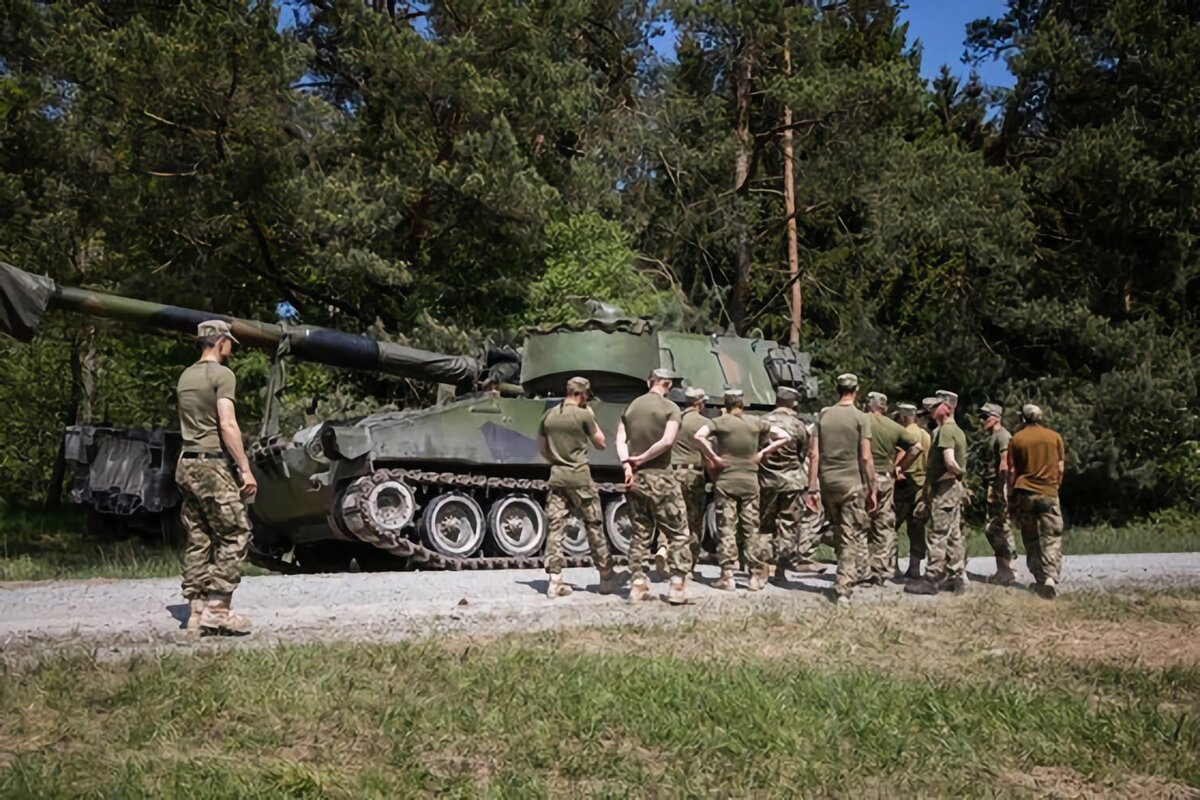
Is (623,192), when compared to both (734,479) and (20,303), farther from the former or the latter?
(734,479)

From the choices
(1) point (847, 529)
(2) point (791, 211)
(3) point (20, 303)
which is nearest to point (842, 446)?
(1) point (847, 529)

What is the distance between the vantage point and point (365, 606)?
9.28m

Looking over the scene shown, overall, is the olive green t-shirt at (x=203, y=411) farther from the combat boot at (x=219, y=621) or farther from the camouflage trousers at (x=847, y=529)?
the camouflage trousers at (x=847, y=529)

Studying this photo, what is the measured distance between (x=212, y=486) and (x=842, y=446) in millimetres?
4762

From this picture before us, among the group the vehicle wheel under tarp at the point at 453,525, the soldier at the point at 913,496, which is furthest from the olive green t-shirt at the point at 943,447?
the vehicle wheel under tarp at the point at 453,525

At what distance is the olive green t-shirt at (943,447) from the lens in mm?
10406

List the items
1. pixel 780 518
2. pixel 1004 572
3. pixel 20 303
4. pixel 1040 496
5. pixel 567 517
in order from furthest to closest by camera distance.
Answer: pixel 20 303 < pixel 1004 572 < pixel 780 518 < pixel 1040 496 < pixel 567 517

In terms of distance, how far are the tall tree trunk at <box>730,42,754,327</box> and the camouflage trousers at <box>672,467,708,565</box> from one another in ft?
54.5

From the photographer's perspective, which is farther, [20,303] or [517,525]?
[517,525]

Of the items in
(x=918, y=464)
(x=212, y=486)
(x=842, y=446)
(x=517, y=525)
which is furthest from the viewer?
(x=517, y=525)

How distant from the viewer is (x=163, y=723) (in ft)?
17.1

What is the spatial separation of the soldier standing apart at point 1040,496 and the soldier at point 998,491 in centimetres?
42

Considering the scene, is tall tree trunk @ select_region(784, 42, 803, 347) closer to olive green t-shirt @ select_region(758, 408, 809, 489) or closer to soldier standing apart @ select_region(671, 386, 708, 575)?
olive green t-shirt @ select_region(758, 408, 809, 489)

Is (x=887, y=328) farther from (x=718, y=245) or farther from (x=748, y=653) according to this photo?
(x=748, y=653)
